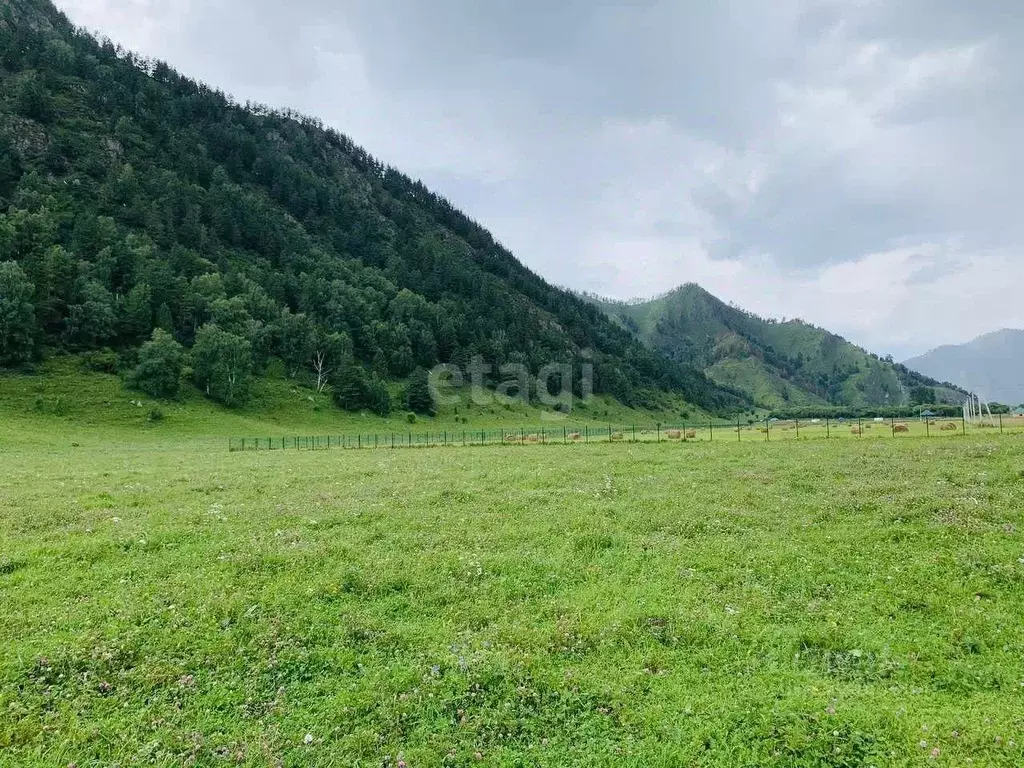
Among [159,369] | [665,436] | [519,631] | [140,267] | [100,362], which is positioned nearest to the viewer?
[519,631]

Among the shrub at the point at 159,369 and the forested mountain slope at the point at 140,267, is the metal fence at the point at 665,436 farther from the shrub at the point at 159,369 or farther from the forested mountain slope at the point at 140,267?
the forested mountain slope at the point at 140,267

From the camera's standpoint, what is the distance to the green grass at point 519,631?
8109mm

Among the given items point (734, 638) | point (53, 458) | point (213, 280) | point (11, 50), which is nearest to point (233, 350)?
point (213, 280)

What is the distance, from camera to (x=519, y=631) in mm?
10992

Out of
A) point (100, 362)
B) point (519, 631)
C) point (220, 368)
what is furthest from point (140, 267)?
A: point (519, 631)

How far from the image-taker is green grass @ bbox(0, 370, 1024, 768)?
8109mm

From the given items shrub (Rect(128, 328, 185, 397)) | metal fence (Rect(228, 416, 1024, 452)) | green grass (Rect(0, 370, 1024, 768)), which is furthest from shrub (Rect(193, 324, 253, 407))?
green grass (Rect(0, 370, 1024, 768))

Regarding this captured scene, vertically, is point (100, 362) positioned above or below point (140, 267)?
below

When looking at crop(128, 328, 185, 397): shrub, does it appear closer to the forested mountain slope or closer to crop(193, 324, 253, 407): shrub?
crop(193, 324, 253, 407): shrub

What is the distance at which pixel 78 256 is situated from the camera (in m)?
119

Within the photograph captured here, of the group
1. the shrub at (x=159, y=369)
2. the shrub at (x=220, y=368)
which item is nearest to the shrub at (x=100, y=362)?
the shrub at (x=159, y=369)

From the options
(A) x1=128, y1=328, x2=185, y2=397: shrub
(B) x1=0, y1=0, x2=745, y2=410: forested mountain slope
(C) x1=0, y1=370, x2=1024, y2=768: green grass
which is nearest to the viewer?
(C) x1=0, y1=370, x2=1024, y2=768: green grass

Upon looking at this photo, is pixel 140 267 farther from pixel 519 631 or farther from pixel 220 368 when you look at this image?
pixel 519 631

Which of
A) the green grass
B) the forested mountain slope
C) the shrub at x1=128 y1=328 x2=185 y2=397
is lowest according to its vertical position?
the green grass
